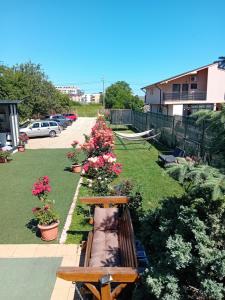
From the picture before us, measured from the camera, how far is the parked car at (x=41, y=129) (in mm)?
25109

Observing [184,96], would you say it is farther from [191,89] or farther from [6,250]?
[6,250]

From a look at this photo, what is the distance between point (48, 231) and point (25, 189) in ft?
13.6

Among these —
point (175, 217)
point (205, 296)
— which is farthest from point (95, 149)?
point (205, 296)

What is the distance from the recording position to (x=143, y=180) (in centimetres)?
1041

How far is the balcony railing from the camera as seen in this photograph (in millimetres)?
→ 37594

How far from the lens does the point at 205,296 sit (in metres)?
2.64

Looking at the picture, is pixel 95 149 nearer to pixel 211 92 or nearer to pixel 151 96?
pixel 211 92

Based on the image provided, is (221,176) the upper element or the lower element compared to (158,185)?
upper

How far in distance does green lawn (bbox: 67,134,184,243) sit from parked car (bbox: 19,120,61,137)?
33.2 feet

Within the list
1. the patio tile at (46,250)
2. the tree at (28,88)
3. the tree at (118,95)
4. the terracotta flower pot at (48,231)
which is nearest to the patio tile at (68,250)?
the patio tile at (46,250)

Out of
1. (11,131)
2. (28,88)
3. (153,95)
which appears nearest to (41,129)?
(11,131)

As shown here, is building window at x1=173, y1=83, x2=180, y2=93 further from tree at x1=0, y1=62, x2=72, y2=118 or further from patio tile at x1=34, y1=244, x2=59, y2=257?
patio tile at x1=34, y1=244, x2=59, y2=257

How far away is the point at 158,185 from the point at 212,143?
275 inches

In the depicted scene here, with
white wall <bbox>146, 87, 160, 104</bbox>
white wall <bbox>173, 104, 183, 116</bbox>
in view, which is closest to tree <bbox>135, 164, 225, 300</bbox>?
white wall <bbox>173, 104, 183, 116</bbox>
